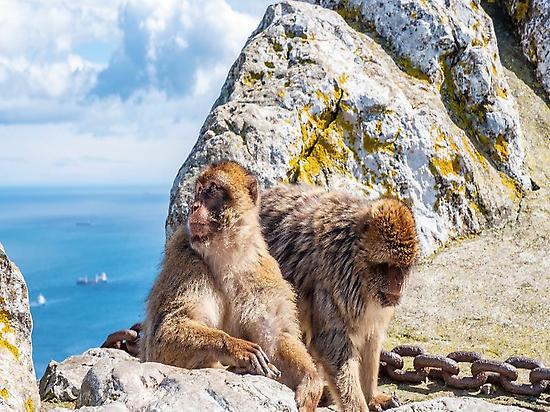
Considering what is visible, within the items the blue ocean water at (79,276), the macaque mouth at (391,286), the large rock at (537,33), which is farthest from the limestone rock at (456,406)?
the blue ocean water at (79,276)

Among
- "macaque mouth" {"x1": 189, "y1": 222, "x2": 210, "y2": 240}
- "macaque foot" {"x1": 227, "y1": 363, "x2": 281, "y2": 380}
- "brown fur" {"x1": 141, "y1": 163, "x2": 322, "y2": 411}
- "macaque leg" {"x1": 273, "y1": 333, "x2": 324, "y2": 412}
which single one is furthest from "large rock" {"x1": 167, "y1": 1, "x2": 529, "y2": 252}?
"macaque foot" {"x1": 227, "y1": 363, "x2": 281, "y2": 380}

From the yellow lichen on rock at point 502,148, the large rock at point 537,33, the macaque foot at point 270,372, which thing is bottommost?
the macaque foot at point 270,372

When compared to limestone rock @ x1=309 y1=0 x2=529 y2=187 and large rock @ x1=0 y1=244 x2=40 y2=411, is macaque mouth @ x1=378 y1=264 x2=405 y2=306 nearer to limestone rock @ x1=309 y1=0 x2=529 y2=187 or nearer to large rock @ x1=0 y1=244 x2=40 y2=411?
large rock @ x1=0 y1=244 x2=40 y2=411

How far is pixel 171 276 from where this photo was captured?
3.52 meters

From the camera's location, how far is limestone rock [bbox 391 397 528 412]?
3270 mm

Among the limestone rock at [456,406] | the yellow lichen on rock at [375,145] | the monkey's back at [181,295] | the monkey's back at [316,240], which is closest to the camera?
the limestone rock at [456,406]

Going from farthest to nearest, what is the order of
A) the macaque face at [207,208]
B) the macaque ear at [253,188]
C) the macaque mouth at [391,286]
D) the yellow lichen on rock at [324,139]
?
the yellow lichen on rock at [324,139], the macaque mouth at [391,286], the macaque ear at [253,188], the macaque face at [207,208]

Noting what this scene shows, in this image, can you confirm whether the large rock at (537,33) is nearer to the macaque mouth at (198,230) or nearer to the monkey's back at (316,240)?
the monkey's back at (316,240)

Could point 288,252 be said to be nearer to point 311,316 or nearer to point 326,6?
point 311,316

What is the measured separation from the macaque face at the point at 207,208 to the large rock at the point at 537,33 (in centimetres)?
733

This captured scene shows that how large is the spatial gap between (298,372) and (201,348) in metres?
0.44

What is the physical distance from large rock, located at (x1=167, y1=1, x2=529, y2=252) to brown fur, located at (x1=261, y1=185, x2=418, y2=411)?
1705mm

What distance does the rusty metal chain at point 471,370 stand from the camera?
4.52 meters

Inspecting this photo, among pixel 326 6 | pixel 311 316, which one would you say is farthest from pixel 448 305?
pixel 326 6
